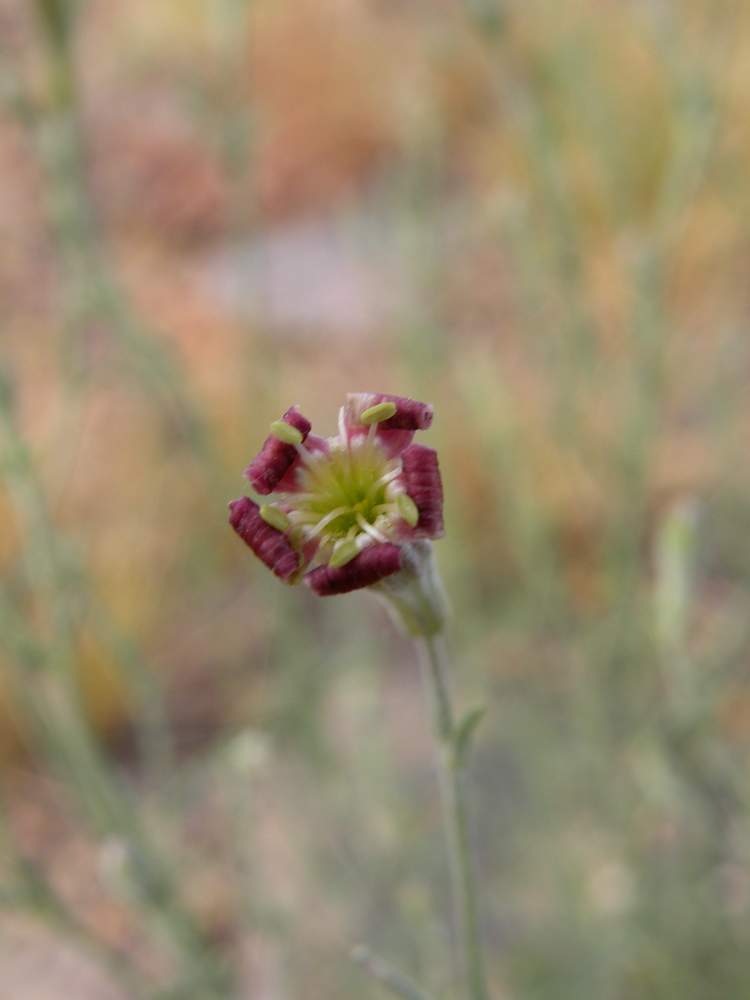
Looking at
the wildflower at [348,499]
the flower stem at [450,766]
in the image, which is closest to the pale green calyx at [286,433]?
the wildflower at [348,499]

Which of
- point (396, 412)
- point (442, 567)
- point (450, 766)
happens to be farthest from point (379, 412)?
point (442, 567)

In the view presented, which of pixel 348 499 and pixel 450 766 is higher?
pixel 348 499

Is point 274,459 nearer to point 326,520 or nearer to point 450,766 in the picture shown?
point 326,520

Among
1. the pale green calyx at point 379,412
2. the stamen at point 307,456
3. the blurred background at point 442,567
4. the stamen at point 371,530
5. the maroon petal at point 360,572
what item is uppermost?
the pale green calyx at point 379,412

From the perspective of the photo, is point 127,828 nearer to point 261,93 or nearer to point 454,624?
point 454,624

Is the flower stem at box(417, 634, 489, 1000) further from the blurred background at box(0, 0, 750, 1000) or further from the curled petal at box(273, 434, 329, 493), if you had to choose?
the blurred background at box(0, 0, 750, 1000)

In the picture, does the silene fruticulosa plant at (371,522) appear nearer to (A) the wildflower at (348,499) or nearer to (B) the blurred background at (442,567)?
(A) the wildflower at (348,499)

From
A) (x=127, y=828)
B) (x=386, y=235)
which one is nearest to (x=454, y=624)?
(x=386, y=235)

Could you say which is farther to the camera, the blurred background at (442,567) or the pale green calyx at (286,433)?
the blurred background at (442,567)

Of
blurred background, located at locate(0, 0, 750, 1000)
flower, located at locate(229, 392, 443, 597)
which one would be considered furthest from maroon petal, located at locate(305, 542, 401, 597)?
blurred background, located at locate(0, 0, 750, 1000)
